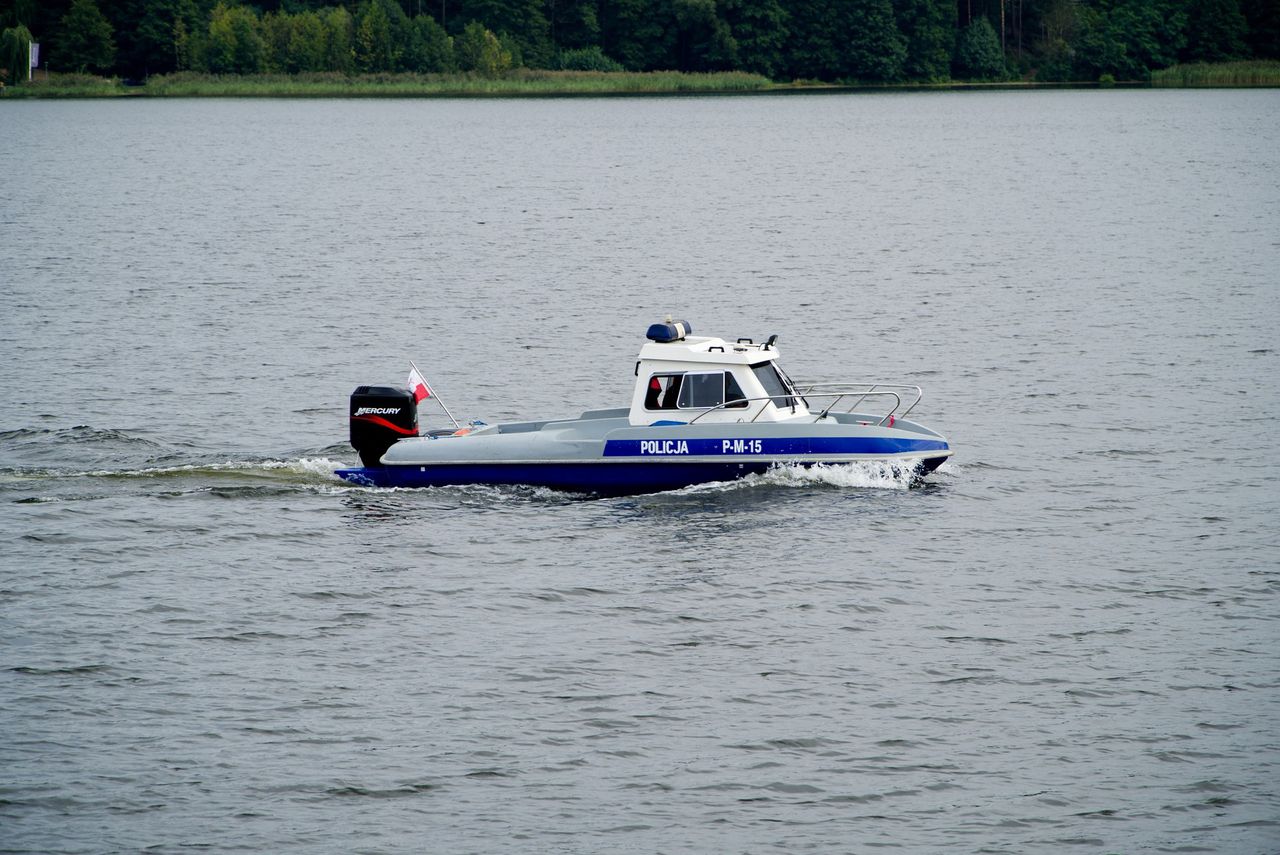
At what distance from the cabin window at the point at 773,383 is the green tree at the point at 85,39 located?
135924 millimetres

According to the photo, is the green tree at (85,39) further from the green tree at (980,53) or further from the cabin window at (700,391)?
the cabin window at (700,391)

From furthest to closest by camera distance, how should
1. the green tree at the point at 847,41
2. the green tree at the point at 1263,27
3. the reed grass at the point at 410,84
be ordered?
the green tree at the point at 847,41
the reed grass at the point at 410,84
the green tree at the point at 1263,27

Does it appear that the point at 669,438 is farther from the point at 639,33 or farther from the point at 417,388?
the point at 639,33

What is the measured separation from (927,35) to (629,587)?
14373cm

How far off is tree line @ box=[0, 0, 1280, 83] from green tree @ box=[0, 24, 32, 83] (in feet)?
0.48

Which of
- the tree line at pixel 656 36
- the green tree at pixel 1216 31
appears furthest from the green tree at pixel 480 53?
the green tree at pixel 1216 31

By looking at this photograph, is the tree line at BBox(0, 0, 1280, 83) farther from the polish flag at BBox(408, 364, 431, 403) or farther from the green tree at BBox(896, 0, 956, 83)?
the polish flag at BBox(408, 364, 431, 403)

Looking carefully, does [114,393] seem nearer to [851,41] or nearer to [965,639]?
[965,639]

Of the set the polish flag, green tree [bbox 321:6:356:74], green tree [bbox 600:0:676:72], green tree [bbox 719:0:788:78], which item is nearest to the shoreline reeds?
green tree [bbox 321:6:356:74]

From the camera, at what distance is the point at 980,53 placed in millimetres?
160875

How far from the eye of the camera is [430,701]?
19.4 meters

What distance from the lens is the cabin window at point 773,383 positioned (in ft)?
89.3

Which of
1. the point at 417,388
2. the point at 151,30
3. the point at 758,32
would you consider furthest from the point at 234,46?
the point at 417,388

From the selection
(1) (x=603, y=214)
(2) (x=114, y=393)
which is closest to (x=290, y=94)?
(1) (x=603, y=214)
